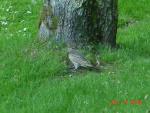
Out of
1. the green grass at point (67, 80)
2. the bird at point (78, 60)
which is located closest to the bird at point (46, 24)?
the green grass at point (67, 80)

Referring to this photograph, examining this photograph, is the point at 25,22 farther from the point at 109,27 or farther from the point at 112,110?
the point at 112,110

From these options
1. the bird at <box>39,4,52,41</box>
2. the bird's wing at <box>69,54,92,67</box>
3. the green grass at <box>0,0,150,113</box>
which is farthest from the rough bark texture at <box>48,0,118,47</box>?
the bird's wing at <box>69,54,92,67</box>

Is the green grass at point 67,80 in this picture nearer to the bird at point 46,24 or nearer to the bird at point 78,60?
the bird at point 78,60

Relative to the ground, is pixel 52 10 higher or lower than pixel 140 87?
higher

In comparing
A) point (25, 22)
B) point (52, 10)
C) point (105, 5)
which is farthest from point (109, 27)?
point (25, 22)

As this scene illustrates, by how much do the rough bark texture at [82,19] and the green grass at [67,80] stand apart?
0.36 meters

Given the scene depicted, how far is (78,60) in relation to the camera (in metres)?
8.87

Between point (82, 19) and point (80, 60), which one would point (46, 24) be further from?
point (80, 60)

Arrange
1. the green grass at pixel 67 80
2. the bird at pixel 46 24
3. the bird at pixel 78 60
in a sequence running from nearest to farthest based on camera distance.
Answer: the green grass at pixel 67 80
the bird at pixel 78 60
the bird at pixel 46 24

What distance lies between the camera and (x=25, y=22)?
525 inches

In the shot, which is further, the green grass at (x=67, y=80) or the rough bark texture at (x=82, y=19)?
the rough bark texture at (x=82, y=19)

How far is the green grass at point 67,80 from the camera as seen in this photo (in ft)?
23.5

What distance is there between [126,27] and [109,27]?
3.23 m

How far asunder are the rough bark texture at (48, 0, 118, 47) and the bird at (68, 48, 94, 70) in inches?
14.3
